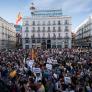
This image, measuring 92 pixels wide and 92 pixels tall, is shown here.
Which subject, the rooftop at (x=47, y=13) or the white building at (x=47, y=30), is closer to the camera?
the white building at (x=47, y=30)

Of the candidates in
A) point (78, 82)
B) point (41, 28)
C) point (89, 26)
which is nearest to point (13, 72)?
point (78, 82)

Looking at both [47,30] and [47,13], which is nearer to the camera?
[47,30]

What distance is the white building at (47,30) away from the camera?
86.6m

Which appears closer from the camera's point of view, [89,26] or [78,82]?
[78,82]

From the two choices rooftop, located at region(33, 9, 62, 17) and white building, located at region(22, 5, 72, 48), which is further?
rooftop, located at region(33, 9, 62, 17)

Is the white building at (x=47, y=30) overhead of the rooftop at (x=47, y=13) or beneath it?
beneath

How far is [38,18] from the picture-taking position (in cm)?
8762

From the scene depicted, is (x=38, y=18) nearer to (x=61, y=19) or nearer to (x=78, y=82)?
(x=61, y=19)

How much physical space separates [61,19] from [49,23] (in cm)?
403

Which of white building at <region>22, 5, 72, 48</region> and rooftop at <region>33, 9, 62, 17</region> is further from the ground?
rooftop at <region>33, 9, 62, 17</region>

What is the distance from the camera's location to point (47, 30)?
86.5m

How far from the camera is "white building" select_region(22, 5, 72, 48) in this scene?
86562mm

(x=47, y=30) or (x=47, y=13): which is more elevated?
(x=47, y=13)

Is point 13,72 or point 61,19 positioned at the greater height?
point 61,19
